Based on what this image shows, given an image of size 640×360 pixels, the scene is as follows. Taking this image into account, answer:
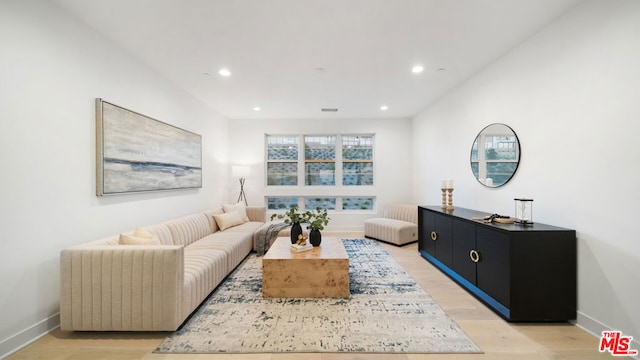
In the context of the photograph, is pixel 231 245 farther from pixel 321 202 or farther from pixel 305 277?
pixel 321 202

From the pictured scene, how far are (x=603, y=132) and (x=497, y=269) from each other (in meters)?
1.39

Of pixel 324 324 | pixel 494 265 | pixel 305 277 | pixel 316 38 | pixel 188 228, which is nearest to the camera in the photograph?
pixel 324 324

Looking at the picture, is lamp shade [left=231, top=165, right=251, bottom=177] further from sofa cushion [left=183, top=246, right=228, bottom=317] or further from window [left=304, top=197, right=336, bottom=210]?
sofa cushion [left=183, top=246, right=228, bottom=317]

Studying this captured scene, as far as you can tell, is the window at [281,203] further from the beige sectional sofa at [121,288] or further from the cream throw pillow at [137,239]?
the beige sectional sofa at [121,288]

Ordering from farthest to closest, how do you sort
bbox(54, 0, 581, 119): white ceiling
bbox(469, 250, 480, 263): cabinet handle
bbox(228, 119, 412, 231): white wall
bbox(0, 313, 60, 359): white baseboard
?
1. bbox(228, 119, 412, 231): white wall
2. bbox(469, 250, 480, 263): cabinet handle
3. bbox(54, 0, 581, 119): white ceiling
4. bbox(0, 313, 60, 359): white baseboard

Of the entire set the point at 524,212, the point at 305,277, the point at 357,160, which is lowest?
the point at 305,277

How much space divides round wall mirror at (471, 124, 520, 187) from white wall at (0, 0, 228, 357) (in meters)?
4.40


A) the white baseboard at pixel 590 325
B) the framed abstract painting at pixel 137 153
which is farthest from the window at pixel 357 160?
the white baseboard at pixel 590 325

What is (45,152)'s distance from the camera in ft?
6.82

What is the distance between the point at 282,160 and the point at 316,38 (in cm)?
389

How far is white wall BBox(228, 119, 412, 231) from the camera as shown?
6.07m

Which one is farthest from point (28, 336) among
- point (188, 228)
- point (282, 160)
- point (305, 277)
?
point (282, 160)

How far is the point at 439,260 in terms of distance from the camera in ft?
11.6

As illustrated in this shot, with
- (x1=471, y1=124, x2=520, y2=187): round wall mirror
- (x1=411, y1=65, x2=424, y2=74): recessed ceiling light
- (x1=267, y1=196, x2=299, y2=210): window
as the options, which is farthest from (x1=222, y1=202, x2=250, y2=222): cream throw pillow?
(x1=471, y1=124, x2=520, y2=187): round wall mirror
